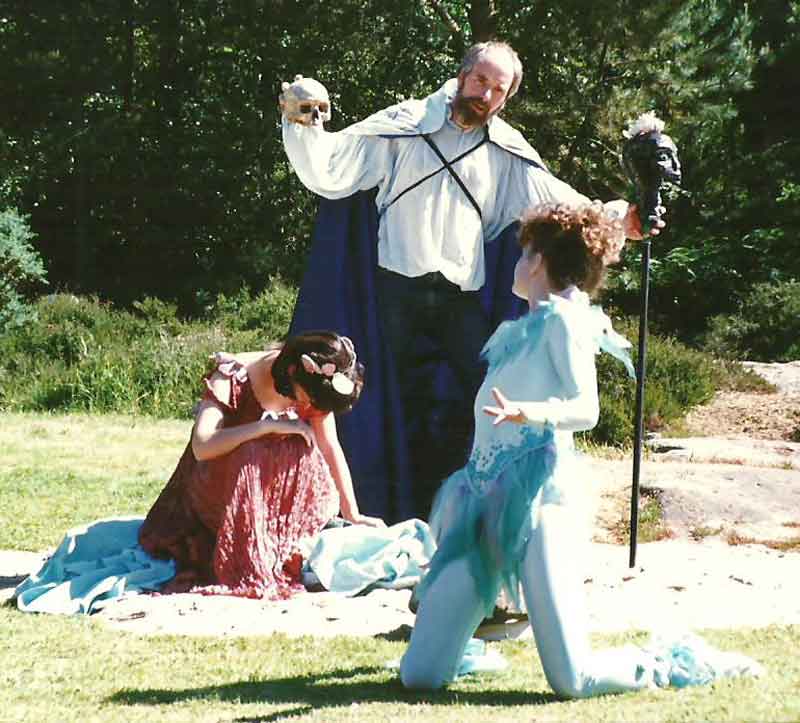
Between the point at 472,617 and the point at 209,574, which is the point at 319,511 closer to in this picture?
the point at 209,574

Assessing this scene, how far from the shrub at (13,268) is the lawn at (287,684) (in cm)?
906

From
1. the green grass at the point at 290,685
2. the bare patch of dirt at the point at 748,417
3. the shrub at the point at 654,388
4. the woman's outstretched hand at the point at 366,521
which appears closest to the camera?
the green grass at the point at 290,685

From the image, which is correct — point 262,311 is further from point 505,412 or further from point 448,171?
point 505,412

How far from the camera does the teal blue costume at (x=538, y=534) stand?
3.62 m

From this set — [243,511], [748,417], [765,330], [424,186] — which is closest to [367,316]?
[424,186]

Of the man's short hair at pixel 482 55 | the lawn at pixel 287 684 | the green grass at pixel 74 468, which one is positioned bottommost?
the green grass at pixel 74 468

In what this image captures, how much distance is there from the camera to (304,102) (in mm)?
5621

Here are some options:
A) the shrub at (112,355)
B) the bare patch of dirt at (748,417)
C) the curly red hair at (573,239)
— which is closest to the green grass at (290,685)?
the curly red hair at (573,239)

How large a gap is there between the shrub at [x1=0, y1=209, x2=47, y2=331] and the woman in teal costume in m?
10.5

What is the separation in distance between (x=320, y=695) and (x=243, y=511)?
1.40 metres

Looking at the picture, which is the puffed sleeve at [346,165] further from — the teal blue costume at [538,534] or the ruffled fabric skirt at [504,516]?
the ruffled fabric skirt at [504,516]

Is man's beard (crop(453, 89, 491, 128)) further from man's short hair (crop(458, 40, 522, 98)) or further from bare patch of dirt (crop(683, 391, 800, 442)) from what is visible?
bare patch of dirt (crop(683, 391, 800, 442))

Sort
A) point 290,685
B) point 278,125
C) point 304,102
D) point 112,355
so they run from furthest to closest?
point 278,125
point 112,355
point 304,102
point 290,685

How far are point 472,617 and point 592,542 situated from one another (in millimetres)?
3142
